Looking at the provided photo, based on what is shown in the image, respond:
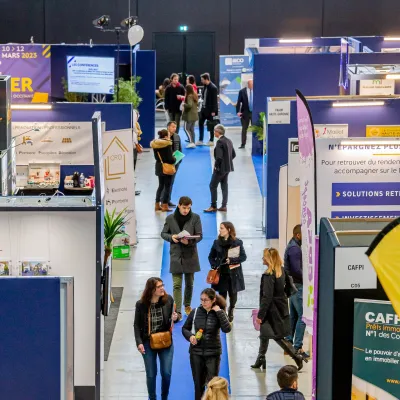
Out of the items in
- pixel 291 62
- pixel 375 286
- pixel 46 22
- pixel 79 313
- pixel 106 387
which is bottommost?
pixel 106 387

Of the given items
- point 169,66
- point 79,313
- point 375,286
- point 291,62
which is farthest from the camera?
point 169,66

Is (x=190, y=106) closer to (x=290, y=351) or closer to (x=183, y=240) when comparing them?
(x=183, y=240)

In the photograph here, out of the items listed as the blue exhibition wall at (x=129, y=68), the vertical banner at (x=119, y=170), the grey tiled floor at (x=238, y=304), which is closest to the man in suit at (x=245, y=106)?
the blue exhibition wall at (x=129, y=68)

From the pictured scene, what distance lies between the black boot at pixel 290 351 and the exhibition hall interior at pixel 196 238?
0.09ft

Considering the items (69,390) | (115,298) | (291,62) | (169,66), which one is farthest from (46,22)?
(69,390)

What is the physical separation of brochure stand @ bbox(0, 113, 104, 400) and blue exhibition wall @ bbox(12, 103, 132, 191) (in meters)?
4.87

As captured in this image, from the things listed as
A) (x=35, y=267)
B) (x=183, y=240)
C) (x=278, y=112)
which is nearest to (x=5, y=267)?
(x=35, y=267)

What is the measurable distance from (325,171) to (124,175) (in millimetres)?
4791

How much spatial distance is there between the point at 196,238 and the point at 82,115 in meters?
3.38

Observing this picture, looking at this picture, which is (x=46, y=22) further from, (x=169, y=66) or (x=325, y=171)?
(x=325, y=171)

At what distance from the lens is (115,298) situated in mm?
11414

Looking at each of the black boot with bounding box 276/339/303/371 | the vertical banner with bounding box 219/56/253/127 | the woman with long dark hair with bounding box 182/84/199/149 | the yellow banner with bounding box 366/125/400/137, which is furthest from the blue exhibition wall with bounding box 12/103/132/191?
the vertical banner with bounding box 219/56/253/127

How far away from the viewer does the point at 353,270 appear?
520 cm

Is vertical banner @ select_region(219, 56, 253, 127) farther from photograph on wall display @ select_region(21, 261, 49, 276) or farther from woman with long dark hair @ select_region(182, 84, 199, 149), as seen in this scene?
photograph on wall display @ select_region(21, 261, 49, 276)
